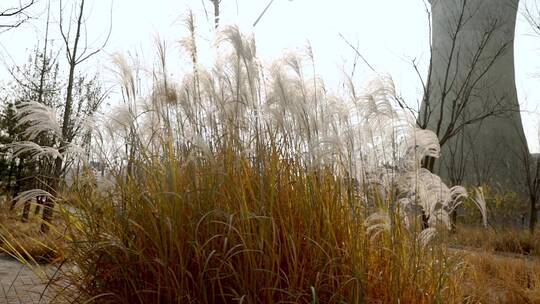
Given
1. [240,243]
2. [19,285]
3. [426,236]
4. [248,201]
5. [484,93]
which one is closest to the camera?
[240,243]

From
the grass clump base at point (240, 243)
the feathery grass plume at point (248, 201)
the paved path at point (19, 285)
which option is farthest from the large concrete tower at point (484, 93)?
the grass clump base at point (240, 243)

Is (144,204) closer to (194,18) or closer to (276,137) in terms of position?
(276,137)

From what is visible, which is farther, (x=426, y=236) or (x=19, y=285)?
(x=19, y=285)

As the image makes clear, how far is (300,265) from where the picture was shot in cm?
205

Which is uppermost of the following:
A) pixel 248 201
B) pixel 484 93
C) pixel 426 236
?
pixel 484 93

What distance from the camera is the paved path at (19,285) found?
2.74 metres

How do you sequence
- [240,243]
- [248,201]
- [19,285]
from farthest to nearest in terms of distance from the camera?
[19,285]
[248,201]
[240,243]

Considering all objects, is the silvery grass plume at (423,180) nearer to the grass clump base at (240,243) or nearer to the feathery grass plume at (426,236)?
the feathery grass plume at (426,236)

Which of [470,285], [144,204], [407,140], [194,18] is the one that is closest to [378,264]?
[407,140]

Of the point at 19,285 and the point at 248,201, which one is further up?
the point at 248,201

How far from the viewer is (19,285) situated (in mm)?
3412

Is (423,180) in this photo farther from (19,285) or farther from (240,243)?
(19,285)

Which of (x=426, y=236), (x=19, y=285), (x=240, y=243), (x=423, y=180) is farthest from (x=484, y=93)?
(x=240, y=243)

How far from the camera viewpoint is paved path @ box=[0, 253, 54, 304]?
2.74 m
